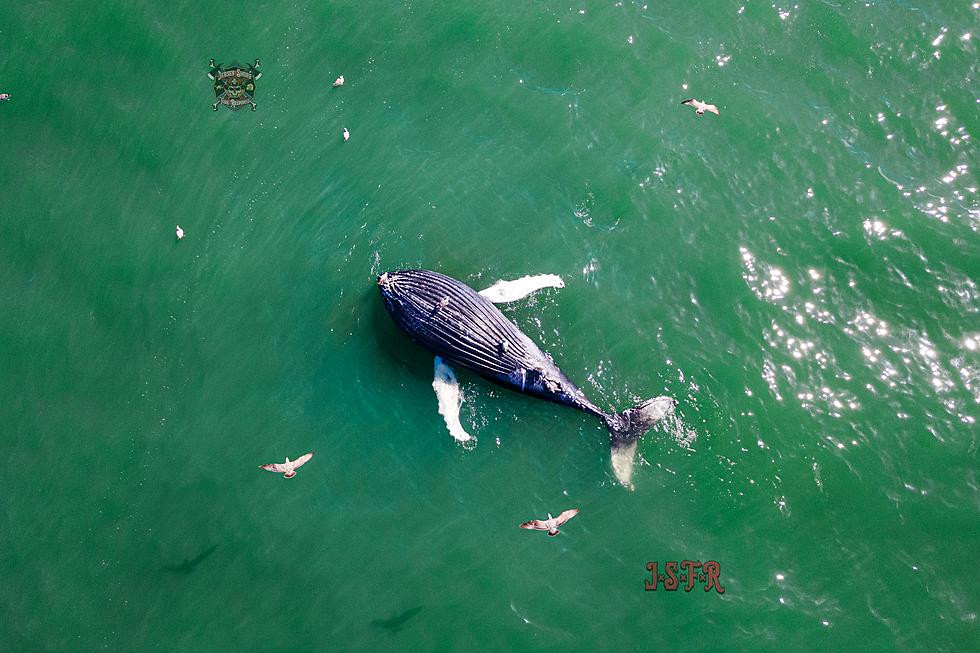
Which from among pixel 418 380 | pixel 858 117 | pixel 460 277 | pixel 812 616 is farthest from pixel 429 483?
pixel 858 117

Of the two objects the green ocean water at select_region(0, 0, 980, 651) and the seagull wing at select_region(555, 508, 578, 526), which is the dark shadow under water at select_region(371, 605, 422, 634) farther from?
the seagull wing at select_region(555, 508, 578, 526)

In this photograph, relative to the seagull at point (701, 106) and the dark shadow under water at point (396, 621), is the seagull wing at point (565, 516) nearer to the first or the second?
the dark shadow under water at point (396, 621)

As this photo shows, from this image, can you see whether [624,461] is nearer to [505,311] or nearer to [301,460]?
[505,311]

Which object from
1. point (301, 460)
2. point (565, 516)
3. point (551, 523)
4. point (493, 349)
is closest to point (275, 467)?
point (301, 460)

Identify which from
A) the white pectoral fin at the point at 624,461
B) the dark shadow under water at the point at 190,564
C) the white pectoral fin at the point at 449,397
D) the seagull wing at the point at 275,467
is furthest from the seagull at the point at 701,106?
the dark shadow under water at the point at 190,564

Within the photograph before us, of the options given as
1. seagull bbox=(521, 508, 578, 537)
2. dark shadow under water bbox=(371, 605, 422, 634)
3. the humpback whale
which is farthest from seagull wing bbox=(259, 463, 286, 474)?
seagull bbox=(521, 508, 578, 537)

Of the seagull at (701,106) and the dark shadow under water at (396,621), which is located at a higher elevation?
the seagull at (701,106)
